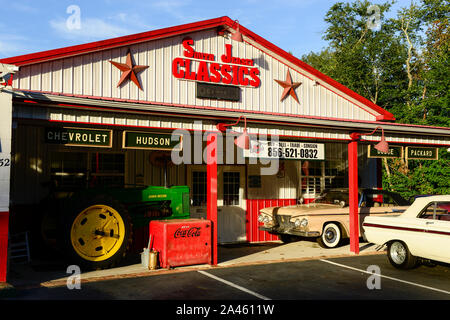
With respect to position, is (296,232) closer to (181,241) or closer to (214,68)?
(181,241)

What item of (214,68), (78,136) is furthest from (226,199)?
(78,136)

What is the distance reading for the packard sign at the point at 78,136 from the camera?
821cm

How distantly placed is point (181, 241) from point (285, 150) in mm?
3542

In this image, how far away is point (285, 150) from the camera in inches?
432

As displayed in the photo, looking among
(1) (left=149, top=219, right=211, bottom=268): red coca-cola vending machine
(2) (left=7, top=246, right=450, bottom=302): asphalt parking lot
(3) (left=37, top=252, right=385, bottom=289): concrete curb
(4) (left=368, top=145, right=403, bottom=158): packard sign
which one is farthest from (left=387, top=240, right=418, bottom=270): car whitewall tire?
(1) (left=149, top=219, right=211, bottom=268): red coca-cola vending machine

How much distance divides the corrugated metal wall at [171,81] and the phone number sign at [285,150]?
1.31m

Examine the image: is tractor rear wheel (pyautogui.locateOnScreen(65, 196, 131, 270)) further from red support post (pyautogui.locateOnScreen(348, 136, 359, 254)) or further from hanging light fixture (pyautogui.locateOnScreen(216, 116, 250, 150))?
red support post (pyautogui.locateOnScreen(348, 136, 359, 254))

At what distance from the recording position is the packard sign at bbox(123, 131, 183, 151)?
880 cm

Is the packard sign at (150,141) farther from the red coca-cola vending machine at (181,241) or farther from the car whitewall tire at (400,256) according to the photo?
the car whitewall tire at (400,256)

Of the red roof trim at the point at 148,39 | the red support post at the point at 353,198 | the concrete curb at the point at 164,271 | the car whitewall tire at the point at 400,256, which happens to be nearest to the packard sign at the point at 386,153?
the red support post at the point at 353,198

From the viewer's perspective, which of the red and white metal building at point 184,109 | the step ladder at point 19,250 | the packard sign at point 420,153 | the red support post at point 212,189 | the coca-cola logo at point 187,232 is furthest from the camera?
the packard sign at point 420,153

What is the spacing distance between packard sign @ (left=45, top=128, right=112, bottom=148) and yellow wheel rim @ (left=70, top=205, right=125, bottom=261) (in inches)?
52.0

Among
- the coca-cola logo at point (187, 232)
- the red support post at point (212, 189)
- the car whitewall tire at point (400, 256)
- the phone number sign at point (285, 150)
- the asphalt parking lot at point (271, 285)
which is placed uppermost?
the phone number sign at point (285, 150)
